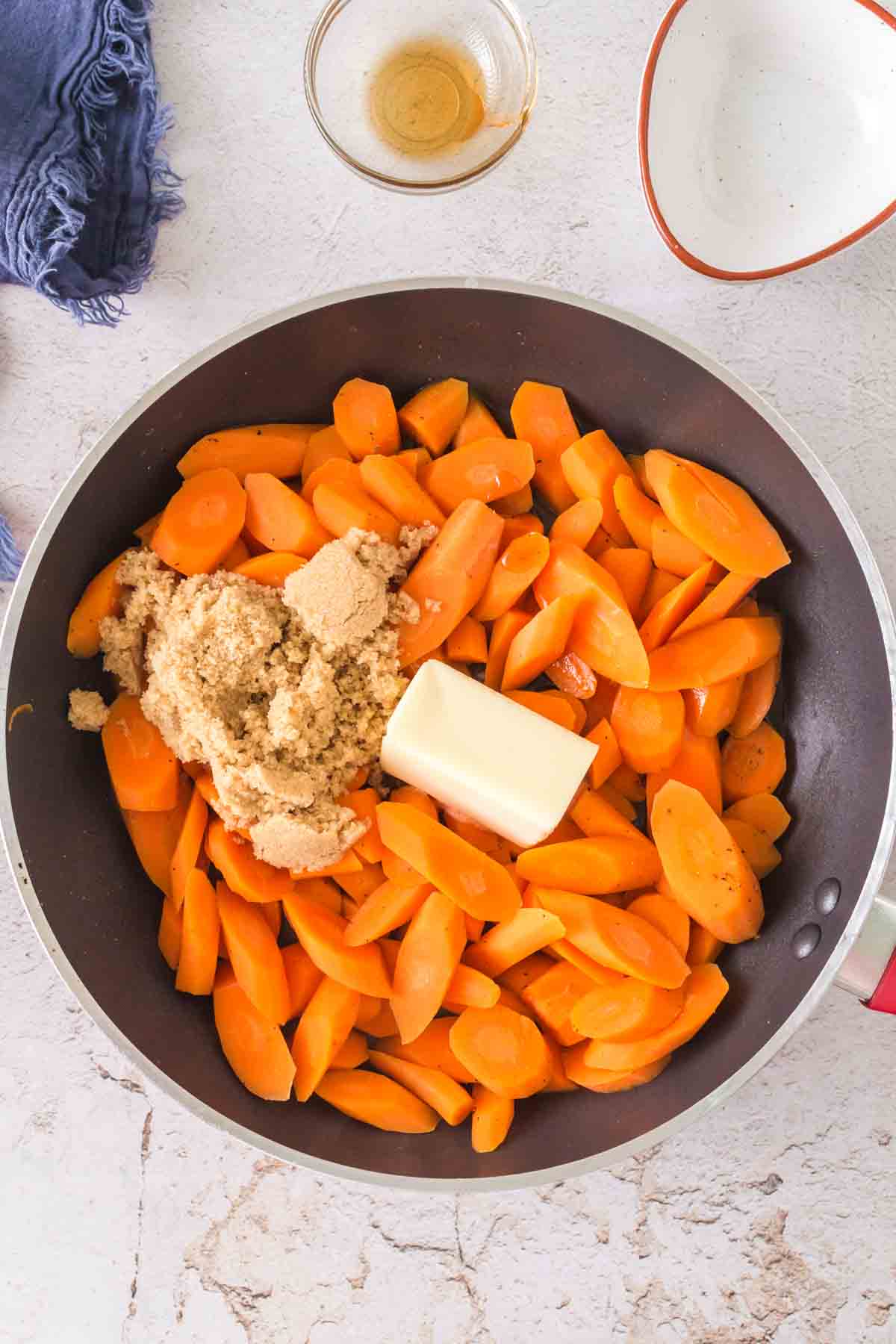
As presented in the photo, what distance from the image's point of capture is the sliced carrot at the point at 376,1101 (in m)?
1.40

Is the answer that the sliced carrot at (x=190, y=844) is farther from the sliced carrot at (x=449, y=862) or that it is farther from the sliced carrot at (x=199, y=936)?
the sliced carrot at (x=449, y=862)

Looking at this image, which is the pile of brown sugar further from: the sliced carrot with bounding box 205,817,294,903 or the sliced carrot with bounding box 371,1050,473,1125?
the sliced carrot with bounding box 371,1050,473,1125

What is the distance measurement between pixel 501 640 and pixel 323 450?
1.20ft

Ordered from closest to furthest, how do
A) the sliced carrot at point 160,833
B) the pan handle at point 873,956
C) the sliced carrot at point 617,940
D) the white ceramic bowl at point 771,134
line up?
the pan handle at point 873,956 → the sliced carrot at point 617,940 → the sliced carrot at point 160,833 → the white ceramic bowl at point 771,134

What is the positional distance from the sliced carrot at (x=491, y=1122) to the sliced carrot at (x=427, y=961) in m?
0.13

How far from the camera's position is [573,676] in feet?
4.89

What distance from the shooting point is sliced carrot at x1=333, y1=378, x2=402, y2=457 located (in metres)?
1.51

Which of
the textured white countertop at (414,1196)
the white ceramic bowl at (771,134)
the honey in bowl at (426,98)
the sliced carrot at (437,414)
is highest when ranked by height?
the white ceramic bowl at (771,134)

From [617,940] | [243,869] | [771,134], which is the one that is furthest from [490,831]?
[771,134]

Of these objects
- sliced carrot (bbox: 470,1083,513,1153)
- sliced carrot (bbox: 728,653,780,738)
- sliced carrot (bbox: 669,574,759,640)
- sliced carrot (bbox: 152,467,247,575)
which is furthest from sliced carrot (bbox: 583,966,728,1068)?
sliced carrot (bbox: 152,467,247,575)

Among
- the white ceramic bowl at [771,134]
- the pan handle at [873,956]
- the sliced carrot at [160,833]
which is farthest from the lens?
the white ceramic bowl at [771,134]

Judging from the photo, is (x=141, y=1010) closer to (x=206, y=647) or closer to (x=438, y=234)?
(x=206, y=647)

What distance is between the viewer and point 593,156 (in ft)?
5.32

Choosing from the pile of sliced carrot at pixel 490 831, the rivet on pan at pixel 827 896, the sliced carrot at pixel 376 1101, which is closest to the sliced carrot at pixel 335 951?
the pile of sliced carrot at pixel 490 831
